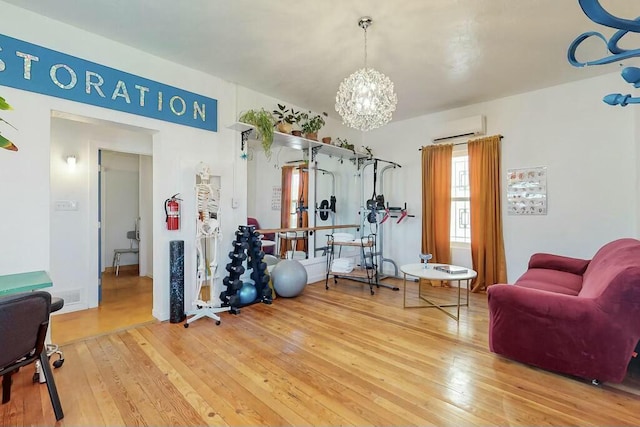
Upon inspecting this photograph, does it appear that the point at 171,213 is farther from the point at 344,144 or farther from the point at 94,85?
the point at 344,144

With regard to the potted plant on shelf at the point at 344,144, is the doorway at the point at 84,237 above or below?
below

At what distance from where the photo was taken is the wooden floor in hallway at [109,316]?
3.00m

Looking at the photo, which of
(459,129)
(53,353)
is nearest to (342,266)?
(459,129)

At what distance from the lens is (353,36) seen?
2906 millimetres

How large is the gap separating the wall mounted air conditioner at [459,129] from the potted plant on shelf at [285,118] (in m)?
2.33

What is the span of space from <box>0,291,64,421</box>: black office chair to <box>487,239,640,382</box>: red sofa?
3.06 metres

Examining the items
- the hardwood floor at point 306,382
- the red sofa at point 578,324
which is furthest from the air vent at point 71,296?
the red sofa at point 578,324

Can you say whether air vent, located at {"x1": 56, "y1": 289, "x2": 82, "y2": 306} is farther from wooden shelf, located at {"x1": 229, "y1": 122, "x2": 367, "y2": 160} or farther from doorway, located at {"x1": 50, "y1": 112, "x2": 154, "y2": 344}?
wooden shelf, located at {"x1": 229, "y1": 122, "x2": 367, "y2": 160}

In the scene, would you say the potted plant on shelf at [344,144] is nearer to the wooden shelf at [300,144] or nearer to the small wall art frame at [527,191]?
the wooden shelf at [300,144]

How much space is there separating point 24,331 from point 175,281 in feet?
5.41

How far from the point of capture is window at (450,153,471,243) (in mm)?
4891

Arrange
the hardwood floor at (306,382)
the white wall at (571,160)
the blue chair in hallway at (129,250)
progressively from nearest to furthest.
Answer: the hardwood floor at (306,382) < the white wall at (571,160) < the blue chair in hallway at (129,250)

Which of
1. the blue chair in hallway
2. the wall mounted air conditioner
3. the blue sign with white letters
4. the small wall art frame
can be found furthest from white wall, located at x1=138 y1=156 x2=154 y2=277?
the small wall art frame

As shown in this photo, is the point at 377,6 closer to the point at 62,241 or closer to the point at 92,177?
the point at 92,177
